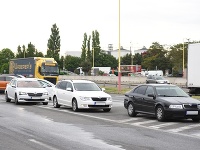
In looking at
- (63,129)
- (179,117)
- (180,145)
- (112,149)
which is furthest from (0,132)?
(179,117)

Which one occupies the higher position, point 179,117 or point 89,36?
point 89,36

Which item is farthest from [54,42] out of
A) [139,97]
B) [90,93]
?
[139,97]

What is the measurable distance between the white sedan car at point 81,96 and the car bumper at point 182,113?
537 centimetres

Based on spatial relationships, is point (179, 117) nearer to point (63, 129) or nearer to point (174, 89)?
point (174, 89)

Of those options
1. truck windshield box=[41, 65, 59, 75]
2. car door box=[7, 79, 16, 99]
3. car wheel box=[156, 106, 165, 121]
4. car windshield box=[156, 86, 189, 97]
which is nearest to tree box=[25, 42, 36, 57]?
truck windshield box=[41, 65, 59, 75]

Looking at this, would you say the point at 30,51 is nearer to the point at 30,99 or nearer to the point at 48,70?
the point at 48,70

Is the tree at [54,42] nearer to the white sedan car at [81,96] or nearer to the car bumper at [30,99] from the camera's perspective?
the car bumper at [30,99]

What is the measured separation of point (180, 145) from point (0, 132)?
5.49 meters

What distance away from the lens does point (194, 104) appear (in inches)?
707

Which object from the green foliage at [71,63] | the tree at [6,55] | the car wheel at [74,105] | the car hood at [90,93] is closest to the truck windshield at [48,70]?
the car wheel at [74,105]

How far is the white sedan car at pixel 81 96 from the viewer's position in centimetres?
2264

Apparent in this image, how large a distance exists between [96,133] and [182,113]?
4.42m

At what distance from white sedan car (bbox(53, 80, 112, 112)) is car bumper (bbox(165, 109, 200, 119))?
5.37 meters

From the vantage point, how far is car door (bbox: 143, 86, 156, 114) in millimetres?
18953
